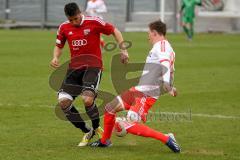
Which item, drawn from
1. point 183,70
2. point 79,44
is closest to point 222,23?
point 183,70

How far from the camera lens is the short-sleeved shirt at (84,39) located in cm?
1167

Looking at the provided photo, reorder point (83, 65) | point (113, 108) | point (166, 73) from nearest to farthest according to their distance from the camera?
point (166, 73), point (113, 108), point (83, 65)

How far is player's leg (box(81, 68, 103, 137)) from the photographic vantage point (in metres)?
11.5

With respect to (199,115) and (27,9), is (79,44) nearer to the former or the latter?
(199,115)

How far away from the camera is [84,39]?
460 inches

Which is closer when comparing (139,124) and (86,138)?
(139,124)

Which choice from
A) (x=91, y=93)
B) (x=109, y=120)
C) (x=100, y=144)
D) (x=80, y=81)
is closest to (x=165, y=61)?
(x=109, y=120)

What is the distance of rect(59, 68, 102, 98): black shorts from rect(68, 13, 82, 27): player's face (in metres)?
0.72

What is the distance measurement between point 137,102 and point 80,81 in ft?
4.44

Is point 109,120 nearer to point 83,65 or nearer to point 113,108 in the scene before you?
point 113,108

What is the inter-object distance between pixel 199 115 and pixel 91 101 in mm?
3694

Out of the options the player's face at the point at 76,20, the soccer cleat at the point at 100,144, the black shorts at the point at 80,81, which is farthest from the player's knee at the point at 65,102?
the player's face at the point at 76,20

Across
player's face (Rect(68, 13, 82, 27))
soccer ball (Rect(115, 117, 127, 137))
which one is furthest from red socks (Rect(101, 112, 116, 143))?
player's face (Rect(68, 13, 82, 27))

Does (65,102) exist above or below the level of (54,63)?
below
